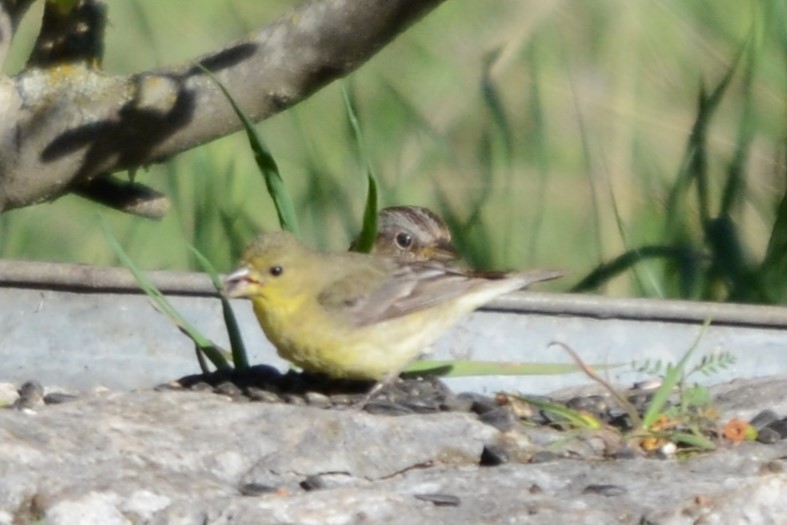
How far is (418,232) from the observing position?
19.6ft

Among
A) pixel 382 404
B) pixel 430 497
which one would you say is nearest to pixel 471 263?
pixel 382 404

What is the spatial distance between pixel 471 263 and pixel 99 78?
2505 mm

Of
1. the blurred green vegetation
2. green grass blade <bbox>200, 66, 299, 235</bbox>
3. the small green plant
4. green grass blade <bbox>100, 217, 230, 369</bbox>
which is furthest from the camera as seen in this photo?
the blurred green vegetation

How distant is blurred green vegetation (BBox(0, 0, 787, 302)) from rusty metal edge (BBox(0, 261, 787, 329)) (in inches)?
63.3

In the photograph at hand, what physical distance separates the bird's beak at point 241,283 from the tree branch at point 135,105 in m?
0.42

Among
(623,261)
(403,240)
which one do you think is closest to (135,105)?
(403,240)

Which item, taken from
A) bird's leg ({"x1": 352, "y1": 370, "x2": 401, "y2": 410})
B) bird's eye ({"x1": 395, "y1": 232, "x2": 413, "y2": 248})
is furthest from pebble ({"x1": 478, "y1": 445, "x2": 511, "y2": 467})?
bird's eye ({"x1": 395, "y1": 232, "x2": 413, "y2": 248})

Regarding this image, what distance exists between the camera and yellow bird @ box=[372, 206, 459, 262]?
5.95 metres

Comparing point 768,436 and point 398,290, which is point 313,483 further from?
point 398,290

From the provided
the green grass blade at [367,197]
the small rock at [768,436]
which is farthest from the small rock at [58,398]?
the small rock at [768,436]

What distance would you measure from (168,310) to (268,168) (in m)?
0.47

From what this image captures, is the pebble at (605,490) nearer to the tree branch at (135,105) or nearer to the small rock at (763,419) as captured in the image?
the small rock at (763,419)

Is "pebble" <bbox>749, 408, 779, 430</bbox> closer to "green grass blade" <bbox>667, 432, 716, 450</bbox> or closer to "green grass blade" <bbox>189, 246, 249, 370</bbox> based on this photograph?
"green grass blade" <bbox>667, 432, 716, 450</bbox>

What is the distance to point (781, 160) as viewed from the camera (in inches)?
267
